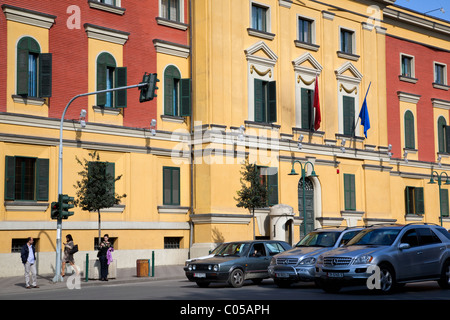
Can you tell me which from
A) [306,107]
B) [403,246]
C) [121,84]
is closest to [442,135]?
[306,107]

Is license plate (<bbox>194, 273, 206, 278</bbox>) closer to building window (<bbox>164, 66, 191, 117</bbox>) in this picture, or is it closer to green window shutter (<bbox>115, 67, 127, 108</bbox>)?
green window shutter (<bbox>115, 67, 127, 108</bbox>)

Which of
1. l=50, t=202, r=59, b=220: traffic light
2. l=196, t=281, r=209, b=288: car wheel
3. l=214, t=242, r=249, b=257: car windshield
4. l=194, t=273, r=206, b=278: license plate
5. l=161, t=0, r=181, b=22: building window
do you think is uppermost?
l=161, t=0, r=181, b=22: building window

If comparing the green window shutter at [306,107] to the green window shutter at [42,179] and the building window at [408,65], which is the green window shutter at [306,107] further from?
the green window shutter at [42,179]

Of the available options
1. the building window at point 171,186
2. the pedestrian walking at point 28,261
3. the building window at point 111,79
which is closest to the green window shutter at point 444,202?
the building window at point 171,186

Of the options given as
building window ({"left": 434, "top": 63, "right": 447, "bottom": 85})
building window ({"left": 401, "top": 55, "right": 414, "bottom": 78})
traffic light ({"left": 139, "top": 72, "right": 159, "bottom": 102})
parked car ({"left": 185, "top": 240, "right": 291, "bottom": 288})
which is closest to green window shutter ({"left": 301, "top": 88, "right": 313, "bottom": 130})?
building window ({"left": 401, "top": 55, "right": 414, "bottom": 78})

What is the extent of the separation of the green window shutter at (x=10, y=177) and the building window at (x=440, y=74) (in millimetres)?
30933

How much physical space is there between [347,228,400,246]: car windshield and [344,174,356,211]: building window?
2003cm

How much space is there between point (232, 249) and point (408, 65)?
89.9 ft

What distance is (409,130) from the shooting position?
1766 inches

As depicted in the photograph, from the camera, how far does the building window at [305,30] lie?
126 feet

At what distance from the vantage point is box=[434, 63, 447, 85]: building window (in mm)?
47594

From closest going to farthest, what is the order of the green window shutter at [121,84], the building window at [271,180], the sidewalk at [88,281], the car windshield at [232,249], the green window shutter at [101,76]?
the car windshield at [232,249] → the sidewalk at [88,281] → the green window shutter at [101,76] → the green window shutter at [121,84] → the building window at [271,180]

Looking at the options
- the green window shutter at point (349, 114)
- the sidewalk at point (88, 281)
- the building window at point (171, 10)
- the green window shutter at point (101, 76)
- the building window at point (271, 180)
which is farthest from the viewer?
the green window shutter at point (349, 114)
